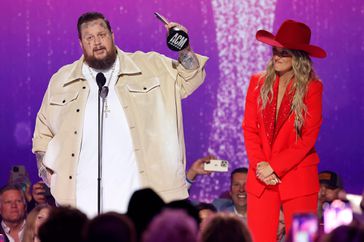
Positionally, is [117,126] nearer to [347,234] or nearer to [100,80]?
[100,80]

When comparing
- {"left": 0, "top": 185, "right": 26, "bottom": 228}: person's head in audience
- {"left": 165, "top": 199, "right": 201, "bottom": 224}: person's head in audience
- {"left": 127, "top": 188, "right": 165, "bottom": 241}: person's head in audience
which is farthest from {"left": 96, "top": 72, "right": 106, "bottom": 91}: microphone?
{"left": 0, "top": 185, "right": 26, "bottom": 228}: person's head in audience

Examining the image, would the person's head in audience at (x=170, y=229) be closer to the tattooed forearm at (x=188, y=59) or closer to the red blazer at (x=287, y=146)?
the red blazer at (x=287, y=146)

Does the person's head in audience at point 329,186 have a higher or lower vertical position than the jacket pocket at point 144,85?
→ lower

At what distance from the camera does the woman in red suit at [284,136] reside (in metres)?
5.89

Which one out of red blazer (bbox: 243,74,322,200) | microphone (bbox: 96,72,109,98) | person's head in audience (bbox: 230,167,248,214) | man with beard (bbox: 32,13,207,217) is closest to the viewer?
microphone (bbox: 96,72,109,98)

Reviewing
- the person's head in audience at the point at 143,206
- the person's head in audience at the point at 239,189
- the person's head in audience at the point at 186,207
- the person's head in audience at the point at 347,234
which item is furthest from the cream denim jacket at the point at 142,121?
the person's head in audience at the point at 347,234

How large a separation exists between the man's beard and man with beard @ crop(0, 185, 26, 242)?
2.25 metres

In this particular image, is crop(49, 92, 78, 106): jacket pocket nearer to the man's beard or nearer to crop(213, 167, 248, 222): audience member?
the man's beard

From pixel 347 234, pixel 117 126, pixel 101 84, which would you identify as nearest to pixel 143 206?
pixel 347 234

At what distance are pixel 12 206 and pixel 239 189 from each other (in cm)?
180

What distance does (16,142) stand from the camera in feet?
29.3

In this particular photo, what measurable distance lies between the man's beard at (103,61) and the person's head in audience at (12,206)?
2.25m

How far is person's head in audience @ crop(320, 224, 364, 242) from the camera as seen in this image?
11.1 feet

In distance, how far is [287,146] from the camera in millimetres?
5961
